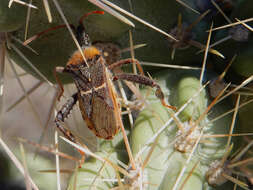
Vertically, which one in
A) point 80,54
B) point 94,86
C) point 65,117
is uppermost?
point 80,54

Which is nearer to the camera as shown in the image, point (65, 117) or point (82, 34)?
point (82, 34)

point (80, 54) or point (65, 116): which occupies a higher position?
point (80, 54)

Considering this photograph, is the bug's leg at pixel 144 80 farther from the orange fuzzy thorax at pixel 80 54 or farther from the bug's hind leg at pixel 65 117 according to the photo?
the bug's hind leg at pixel 65 117

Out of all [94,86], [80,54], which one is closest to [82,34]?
[80,54]

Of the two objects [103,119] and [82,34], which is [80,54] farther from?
[103,119]

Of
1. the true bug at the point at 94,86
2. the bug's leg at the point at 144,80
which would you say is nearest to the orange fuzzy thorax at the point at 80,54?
the true bug at the point at 94,86

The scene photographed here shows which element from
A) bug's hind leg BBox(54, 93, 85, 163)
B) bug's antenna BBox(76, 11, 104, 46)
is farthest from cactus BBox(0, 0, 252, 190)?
bug's hind leg BBox(54, 93, 85, 163)

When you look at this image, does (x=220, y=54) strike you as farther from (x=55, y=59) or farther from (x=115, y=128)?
(x=55, y=59)

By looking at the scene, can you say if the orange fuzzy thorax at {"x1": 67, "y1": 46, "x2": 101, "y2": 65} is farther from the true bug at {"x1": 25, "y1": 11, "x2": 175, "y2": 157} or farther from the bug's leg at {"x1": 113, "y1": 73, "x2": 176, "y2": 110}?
the bug's leg at {"x1": 113, "y1": 73, "x2": 176, "y2": 110}
